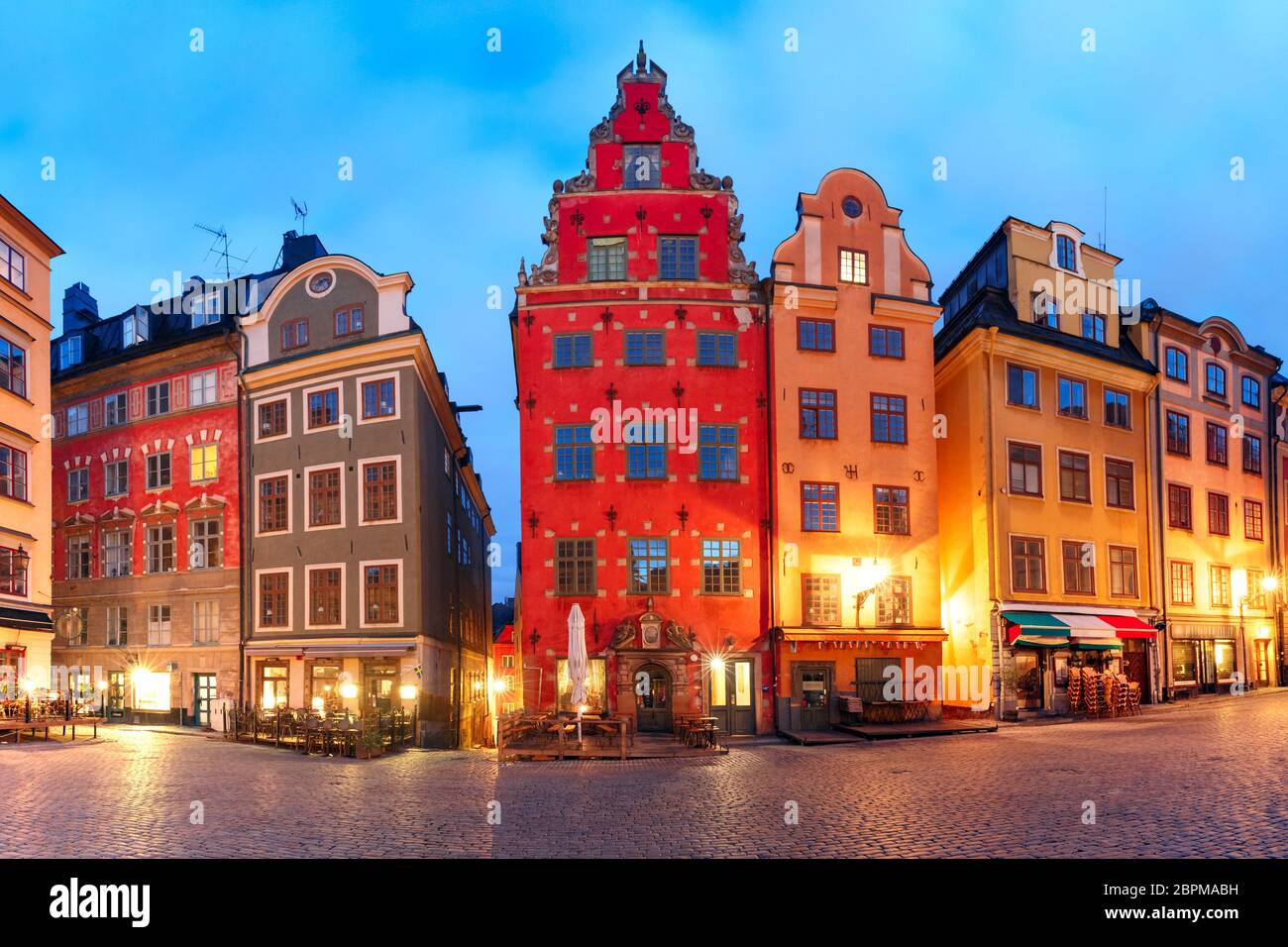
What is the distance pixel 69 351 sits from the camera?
44906mm

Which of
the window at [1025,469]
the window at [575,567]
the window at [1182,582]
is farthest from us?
the window at [1182,582]

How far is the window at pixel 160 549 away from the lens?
1527 inches

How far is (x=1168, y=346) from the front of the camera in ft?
134

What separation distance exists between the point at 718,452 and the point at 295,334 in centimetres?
1539

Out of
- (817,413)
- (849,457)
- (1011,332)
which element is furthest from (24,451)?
(1011,332)

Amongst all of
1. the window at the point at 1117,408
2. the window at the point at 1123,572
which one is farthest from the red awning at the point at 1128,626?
the window at the point at 1117,408

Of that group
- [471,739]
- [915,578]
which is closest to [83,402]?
[471,739]

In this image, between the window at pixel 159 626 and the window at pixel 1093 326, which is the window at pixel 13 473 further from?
the window at pixel 1093 326

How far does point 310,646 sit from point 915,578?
1994 cm

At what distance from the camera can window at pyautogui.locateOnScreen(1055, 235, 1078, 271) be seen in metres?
39.4

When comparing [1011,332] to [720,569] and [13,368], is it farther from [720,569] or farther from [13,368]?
[13,368]

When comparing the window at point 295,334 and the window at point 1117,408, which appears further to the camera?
the window at point 1117,408

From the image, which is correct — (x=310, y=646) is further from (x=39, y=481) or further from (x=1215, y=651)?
(x=1215, y=651)

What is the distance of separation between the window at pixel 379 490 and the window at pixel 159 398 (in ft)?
33.4
